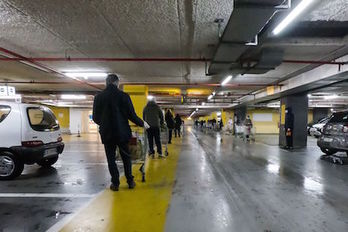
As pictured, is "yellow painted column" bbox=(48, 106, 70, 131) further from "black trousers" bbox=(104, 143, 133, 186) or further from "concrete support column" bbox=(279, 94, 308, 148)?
"black trousers" bbox=(104, 143, 133, 186)

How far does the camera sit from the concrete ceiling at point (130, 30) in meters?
3.03

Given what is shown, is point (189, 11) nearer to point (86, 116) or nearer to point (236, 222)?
point (236, 222)

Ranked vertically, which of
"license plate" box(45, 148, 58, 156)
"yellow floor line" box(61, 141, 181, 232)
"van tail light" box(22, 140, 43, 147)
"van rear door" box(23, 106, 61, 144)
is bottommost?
"yellow floor line" box(61, 141, 181, 232)

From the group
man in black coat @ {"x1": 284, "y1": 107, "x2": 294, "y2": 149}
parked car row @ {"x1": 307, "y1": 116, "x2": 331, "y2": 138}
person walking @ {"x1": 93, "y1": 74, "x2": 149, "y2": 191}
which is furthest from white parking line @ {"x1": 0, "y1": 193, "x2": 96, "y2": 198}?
parked car row @ {"x1": 307, "y1": 116, "x2": 331, "y2": 138}

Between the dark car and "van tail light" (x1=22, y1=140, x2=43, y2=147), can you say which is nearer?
"van tail light" (x1=22, y1=140, x2=43, y2=147)

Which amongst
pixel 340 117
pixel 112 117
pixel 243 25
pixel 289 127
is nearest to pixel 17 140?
pixel 112 117

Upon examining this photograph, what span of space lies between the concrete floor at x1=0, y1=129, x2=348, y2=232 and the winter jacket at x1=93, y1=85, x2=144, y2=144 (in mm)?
1020

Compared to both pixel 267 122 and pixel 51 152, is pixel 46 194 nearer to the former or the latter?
pixel 51 152

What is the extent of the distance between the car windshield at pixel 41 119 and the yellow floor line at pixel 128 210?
7.58 ft

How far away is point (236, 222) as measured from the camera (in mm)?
2371

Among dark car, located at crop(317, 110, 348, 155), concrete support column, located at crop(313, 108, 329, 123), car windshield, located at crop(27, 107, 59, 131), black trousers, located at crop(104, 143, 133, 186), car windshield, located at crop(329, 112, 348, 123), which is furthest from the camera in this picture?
concrete support column, located at crop(313, 108, 329, 123)

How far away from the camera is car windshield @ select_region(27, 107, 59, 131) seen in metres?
4.44

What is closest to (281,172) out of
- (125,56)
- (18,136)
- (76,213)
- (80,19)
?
(76,213)

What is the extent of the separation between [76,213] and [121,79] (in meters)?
6.22
